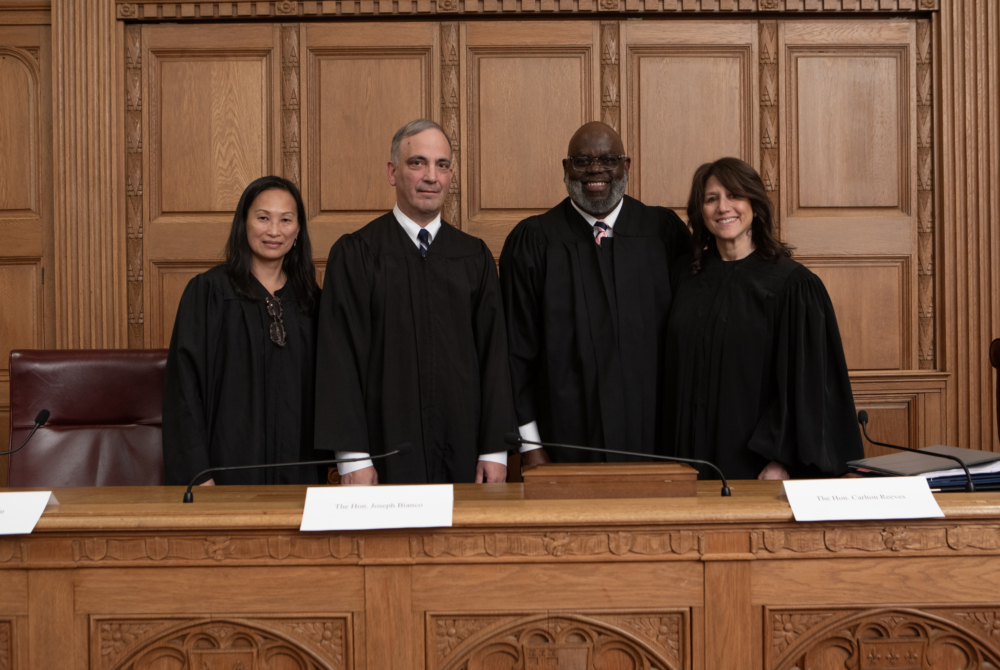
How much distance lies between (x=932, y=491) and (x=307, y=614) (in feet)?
4.46

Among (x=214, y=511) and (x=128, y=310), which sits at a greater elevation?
(x=128, y=310)

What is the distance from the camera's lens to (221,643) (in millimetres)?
1446

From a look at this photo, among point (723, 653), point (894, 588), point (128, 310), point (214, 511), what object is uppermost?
point (128, 310)

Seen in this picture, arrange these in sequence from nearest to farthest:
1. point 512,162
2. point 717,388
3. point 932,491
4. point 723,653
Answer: point 723,653 < point 932,491 < point 717,388 < point 512,162

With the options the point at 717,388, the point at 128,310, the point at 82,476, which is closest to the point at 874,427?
the point at 717,388

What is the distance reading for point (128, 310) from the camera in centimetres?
387

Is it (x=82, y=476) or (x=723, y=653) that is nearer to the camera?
(x=723, y=653)

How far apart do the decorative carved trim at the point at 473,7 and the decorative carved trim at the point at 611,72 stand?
11cm

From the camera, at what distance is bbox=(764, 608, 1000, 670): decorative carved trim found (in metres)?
1.44

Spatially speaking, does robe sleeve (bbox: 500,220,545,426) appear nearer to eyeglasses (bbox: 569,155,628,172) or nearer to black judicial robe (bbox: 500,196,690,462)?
black judicial robe (bbox: 500,196,690,462)

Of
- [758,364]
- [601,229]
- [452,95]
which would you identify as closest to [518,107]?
[452,95]

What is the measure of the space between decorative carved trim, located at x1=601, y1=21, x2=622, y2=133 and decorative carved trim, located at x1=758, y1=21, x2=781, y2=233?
0.75 metres

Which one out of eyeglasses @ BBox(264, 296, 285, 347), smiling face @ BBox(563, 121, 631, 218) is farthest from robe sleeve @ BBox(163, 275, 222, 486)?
smiling face @ BBox(563, 121, 631, 218)

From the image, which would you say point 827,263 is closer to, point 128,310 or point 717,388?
point 717,388
